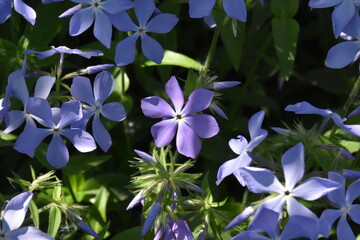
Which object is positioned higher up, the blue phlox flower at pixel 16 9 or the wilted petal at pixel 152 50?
the blue phlox flower at pixel 16 9

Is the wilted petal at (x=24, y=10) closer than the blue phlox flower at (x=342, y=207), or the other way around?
the blue phlox flower at (x=342, y=207)

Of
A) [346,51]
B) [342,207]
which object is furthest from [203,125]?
[346,51]

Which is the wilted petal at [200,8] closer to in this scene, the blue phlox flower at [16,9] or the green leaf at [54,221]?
the blue phlox flower at [16,9]

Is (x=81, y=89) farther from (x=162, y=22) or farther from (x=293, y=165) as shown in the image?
(x=293, y=165)

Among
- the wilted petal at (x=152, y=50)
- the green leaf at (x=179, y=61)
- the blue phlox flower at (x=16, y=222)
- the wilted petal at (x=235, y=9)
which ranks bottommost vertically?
the green leaf at (x=179, y=61)

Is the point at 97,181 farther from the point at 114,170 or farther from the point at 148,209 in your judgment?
the point at 148,209

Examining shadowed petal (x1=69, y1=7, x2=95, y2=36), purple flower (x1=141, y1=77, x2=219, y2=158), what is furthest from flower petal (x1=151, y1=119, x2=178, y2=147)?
shadowed petal (x1=69, y1=7, x2=95, y2=36)

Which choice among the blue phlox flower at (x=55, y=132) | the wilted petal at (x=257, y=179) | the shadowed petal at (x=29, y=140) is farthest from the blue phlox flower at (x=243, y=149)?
the shadowed petal at (x=29, y=140)
